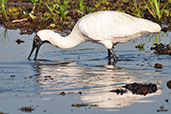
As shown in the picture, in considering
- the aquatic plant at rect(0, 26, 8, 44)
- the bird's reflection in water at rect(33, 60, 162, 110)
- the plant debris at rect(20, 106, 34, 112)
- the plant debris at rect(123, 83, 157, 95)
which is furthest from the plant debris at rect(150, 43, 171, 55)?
the plant debris at rect(20, 106, 34, 112)

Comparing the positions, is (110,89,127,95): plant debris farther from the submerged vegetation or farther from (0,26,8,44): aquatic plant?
the submerged vegetation

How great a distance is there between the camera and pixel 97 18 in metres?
10.7

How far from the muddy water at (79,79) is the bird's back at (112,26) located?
55 centimetres

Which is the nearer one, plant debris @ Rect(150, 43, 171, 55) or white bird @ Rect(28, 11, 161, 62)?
white bird @ Rect(28, 11, 161, 62)

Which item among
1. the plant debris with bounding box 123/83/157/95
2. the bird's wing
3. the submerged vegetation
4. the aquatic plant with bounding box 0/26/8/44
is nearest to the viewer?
the plant debris with bounding box 123/83/157/95

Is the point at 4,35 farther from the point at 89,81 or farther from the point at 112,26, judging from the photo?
the point at 89,81

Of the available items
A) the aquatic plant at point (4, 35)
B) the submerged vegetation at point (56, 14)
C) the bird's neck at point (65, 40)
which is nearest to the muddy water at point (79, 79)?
the aquatic plant at point (4, 35)

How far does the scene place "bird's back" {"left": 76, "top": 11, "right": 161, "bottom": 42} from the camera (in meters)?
10.6

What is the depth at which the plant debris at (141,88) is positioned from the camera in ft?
24.3

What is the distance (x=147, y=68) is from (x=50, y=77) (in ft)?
6.37

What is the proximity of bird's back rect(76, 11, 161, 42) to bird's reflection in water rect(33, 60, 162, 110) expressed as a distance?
778 millimetres

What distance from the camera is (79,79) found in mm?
8695

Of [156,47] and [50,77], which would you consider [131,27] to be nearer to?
[156,47]

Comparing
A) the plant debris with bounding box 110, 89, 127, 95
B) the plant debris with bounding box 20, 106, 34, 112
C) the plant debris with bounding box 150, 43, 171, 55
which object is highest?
the plant debris with bounding box 150, 43, 171, 55
